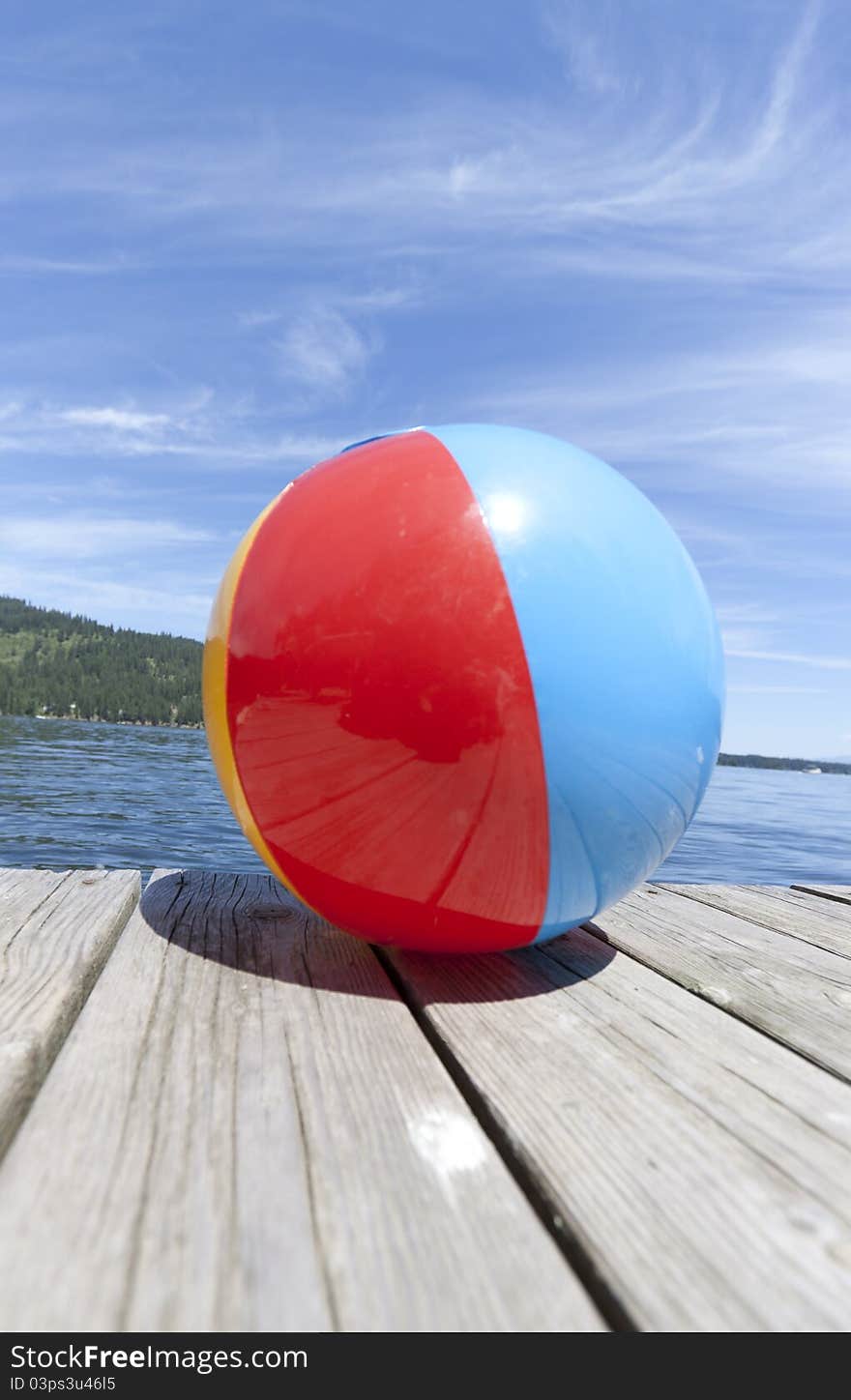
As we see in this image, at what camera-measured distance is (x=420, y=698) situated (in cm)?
213

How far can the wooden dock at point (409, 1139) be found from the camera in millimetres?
1174

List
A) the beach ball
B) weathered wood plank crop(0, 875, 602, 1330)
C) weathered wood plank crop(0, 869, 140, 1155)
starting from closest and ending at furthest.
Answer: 1. weathered wood plank crop(0, 875, 602, 1330)
2. weathered wood plank crop(0, 869, 140, 1155)
3. the beach ball

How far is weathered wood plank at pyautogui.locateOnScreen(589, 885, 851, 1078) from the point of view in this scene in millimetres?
2229

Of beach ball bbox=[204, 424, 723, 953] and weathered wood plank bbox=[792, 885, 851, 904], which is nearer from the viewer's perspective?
beach ball bbox=[204, 424, 723, 953]

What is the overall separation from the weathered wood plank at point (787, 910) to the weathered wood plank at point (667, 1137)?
3.45ft

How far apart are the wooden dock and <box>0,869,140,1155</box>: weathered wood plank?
0.04 ft

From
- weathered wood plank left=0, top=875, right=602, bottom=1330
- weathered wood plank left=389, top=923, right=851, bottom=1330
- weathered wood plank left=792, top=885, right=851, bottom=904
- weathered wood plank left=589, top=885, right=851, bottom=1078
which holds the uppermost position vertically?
weathered wood plank left=792, top=885, right=851, bottom=904

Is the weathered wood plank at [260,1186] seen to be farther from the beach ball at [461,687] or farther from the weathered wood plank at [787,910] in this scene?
the weathered wood plank at [787,910]

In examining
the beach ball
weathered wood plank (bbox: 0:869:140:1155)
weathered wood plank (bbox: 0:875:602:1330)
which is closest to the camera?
weathered wood plank (bbox: 0:875:602:1330)

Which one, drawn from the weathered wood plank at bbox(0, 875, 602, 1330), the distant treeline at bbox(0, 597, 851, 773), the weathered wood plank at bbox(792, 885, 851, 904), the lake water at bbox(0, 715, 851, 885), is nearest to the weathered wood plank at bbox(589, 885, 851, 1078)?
the weathered wood plank at bbox(792, 885, 851, 904)

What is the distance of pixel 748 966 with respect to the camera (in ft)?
9.06

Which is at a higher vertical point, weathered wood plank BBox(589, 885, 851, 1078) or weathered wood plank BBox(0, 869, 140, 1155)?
weathered wood plank BBox(589, 885, 851, 1078)

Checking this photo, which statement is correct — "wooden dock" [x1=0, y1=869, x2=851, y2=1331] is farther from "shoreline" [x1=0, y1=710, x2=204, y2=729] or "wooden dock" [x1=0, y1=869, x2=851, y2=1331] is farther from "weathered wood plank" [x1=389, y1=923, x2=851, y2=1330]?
"shoreline" [x1=0, y1=710, x2=204, y2=729]

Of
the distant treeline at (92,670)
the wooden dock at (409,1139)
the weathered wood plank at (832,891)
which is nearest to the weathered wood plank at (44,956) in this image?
the wooden dock at (409,1139)
